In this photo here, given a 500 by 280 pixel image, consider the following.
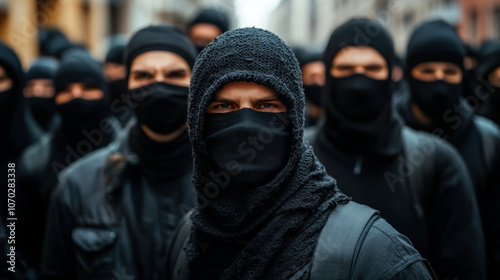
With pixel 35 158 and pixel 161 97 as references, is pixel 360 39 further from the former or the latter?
pixel 35 158

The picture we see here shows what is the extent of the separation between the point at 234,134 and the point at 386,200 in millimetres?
1459

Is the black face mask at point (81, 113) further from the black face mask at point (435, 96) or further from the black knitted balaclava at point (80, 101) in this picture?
the black face mask at point (435, 96)

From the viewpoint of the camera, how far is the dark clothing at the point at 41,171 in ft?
13.7

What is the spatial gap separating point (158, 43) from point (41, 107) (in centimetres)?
378

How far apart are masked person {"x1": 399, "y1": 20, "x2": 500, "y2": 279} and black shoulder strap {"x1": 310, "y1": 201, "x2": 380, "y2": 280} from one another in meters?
2.19

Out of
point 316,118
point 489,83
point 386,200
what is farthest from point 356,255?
point 316,118

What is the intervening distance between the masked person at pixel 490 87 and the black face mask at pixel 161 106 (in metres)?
3.67

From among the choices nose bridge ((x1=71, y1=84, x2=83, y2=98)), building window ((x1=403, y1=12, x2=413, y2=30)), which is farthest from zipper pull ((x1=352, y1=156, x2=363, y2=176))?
building window ((x1=403, y1=12, x2=413, y2=30))

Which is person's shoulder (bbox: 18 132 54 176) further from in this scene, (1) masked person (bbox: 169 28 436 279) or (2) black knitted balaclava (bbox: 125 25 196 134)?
(1) masked person (bbox: 169 28 436 279)

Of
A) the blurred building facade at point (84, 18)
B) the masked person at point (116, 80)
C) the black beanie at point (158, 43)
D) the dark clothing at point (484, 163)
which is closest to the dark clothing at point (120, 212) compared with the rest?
the black beanie at point (158, 43)

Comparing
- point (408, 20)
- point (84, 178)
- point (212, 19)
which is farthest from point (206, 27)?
point (408, 20)

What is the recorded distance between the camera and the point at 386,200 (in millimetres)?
3281

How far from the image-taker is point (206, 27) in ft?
21.2

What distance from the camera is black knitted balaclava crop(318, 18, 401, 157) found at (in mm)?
3535
